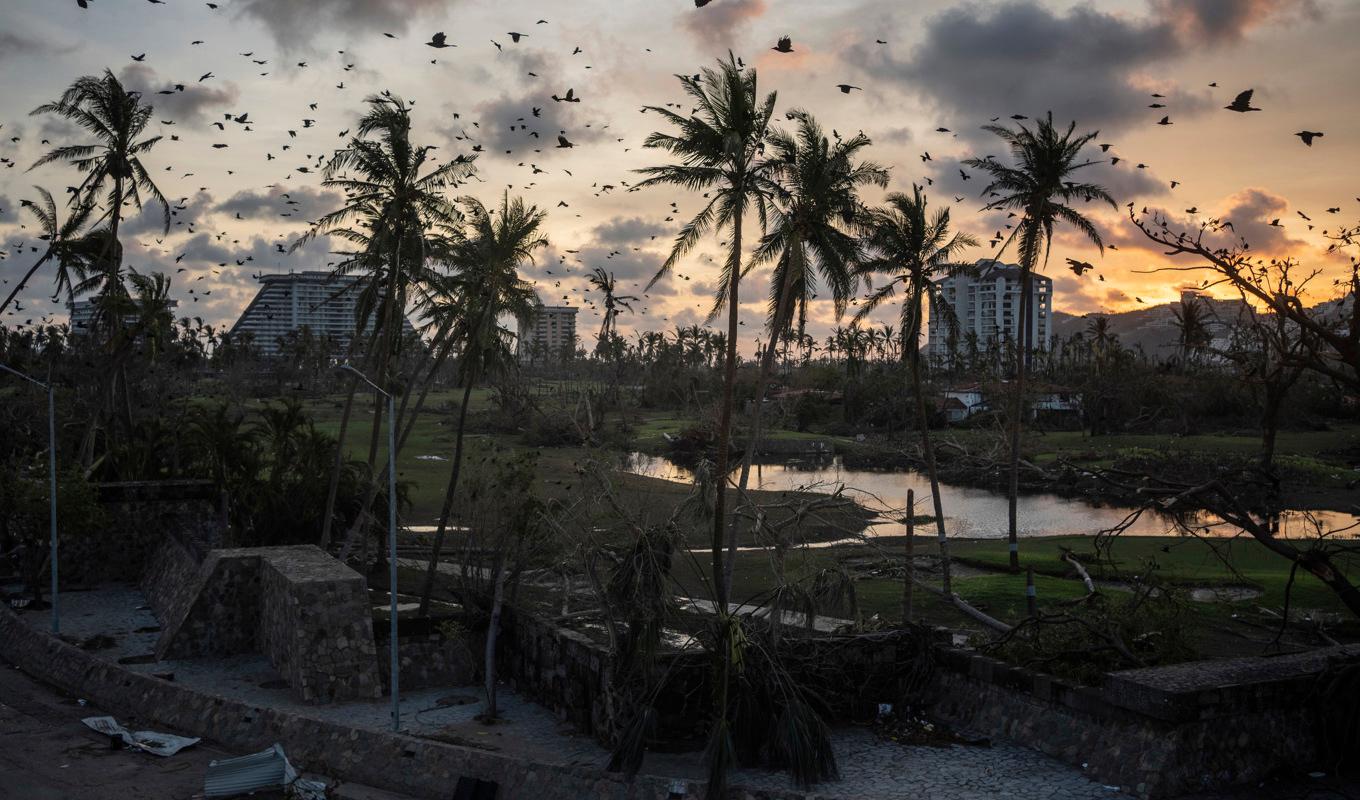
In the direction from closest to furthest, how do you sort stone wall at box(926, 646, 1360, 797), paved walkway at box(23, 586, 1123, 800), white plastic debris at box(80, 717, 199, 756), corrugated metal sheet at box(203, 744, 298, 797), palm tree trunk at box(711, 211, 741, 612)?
stone wall at box(926, 646, 1360, 797), paved walkway at box(23, 586, 1123, 800), corrugated metal sheet at box(203, 744, 298, 797), white plastic debris at box(80, 717, 199, 756), palm tree trunk at box(711, 211, 741, 612)

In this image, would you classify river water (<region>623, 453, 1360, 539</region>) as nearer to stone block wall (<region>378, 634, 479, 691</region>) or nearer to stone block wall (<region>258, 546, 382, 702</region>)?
stone block wall (<region>378, 634, 479, 691</region>)

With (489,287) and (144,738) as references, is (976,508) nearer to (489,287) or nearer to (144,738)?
(489,287)

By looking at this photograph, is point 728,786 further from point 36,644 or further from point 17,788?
point 36,644

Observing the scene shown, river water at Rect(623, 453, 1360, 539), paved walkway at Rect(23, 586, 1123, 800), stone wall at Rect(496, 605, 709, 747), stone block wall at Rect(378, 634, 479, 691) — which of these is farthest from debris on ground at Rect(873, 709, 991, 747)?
river water at Rect(623, 453, 1360, 539)

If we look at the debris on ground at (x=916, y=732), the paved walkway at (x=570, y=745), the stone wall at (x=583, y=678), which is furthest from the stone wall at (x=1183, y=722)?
the stone wall at (x=583, y=678)

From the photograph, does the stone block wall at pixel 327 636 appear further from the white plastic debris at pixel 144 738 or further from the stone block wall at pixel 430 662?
the white plastic debris at pixel 144 738

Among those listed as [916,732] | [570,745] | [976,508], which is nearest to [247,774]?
[570,745]
